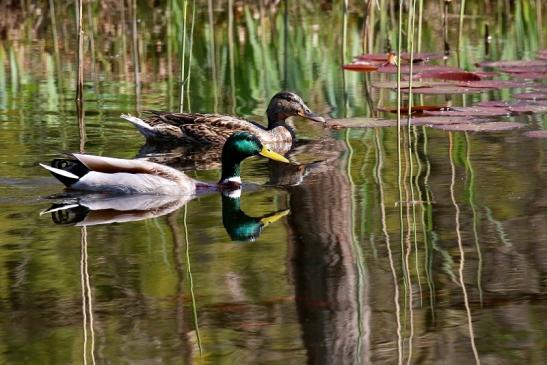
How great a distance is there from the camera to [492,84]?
12.4m

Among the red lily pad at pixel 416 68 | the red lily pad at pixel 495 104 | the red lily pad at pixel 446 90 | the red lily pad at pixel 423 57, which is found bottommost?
the red lily pad at pixel 495 104

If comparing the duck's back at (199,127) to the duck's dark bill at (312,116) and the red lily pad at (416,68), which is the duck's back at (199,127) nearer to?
the duck's dark bill at (312,116)

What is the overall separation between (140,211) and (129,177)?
65cm

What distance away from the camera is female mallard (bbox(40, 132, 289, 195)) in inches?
344

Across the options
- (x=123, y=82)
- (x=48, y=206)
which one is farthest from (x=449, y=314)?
(x=123, y=82)

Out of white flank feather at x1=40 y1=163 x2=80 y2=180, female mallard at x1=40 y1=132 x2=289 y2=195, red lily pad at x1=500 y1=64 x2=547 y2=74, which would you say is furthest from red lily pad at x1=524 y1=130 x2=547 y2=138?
white flank feather at x1=40 y1=163 x2=80 y2=180

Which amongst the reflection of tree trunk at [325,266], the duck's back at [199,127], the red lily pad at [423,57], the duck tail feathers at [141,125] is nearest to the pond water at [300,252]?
the reflection of tree trunk at [325,266]

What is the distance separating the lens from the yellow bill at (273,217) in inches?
305

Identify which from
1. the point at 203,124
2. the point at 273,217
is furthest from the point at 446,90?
the point at 273,217

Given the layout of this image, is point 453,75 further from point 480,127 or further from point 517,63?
point 480,127

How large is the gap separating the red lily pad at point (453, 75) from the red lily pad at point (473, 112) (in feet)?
4.86

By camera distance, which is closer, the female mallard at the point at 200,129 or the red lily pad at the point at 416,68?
the female mallard at the point at 200,129

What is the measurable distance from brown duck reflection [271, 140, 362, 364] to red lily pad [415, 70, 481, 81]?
136 inches

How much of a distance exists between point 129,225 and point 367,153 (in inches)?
107
